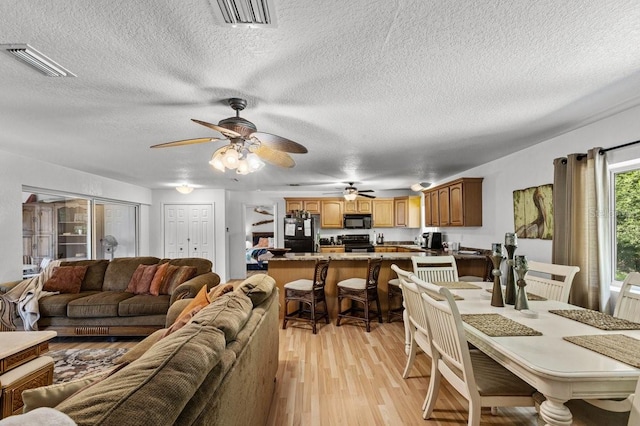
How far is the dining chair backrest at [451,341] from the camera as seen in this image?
165 centimetres

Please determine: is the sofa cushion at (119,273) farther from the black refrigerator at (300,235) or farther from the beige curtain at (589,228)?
the beige curtain at (589,228)

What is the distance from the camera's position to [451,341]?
177 cm

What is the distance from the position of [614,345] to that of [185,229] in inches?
301

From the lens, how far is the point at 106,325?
3.72m

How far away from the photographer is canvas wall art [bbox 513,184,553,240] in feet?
11.3

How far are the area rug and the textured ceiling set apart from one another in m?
2.28

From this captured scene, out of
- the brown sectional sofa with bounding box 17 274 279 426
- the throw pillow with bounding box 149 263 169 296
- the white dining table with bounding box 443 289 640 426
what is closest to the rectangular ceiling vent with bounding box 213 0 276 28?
the brown sectional sofa with bounding box 17 274 279 426

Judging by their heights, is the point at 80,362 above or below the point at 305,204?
below

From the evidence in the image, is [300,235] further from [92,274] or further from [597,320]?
[597,320]

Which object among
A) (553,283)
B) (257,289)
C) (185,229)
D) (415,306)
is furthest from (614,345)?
(185,229)

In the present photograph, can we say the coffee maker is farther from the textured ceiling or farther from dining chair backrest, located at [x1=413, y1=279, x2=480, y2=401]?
dining chair backrest, located at [x1=413, y1=279, x2=480, y2=401]

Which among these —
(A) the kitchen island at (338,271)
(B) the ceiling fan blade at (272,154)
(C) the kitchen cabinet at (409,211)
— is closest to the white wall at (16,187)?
(A) the kitchen island at (338,271)

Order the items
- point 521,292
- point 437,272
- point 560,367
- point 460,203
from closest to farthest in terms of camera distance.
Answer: point 560,367 → point 521,292 → point 437,272 → point 460,203

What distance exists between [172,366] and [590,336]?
6.47ft
